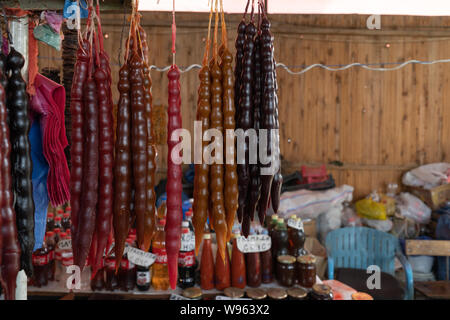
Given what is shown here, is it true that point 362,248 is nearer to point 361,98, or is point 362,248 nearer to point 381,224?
point 381,224

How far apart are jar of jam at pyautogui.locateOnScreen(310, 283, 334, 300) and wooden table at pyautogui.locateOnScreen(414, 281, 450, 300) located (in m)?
2.41

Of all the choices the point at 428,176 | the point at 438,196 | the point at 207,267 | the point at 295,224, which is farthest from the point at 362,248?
the point at 207,267

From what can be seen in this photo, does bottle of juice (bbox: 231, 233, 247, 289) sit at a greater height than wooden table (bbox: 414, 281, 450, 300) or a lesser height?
greater

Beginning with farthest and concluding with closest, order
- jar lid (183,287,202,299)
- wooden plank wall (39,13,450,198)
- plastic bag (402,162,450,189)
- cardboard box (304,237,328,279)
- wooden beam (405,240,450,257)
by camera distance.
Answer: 1. wooden plank wall (39,13,450,198)
2. plastic bag (402,162,450,189)
3. cardboard box (304,237,328,279)
4. wooden beam (405,240,450,257)
5. jar lid (183,287,202,299)

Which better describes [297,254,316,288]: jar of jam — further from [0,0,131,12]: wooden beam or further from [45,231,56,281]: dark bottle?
[0,0,131,12]: wooden beam

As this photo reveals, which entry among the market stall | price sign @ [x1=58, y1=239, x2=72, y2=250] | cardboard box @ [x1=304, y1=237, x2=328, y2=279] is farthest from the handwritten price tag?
cardboard box @ [x1=304, y1=237, x2=328, y2=279]

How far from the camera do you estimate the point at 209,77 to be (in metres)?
0.95

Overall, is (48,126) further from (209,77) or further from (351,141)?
(351,141)

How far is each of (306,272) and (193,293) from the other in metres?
0.71

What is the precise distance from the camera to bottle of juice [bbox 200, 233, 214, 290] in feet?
6.94

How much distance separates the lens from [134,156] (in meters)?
0.88

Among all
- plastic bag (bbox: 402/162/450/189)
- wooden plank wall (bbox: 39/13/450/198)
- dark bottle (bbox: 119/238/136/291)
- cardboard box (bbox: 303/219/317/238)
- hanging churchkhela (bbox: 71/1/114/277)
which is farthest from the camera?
wooden plank wall (bbox: 39/13/450/198)

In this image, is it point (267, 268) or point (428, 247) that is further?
point (428, 247)

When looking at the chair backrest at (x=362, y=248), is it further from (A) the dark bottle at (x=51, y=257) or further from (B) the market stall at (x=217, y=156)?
(A) the dark bottle at (x=51, y=257)
